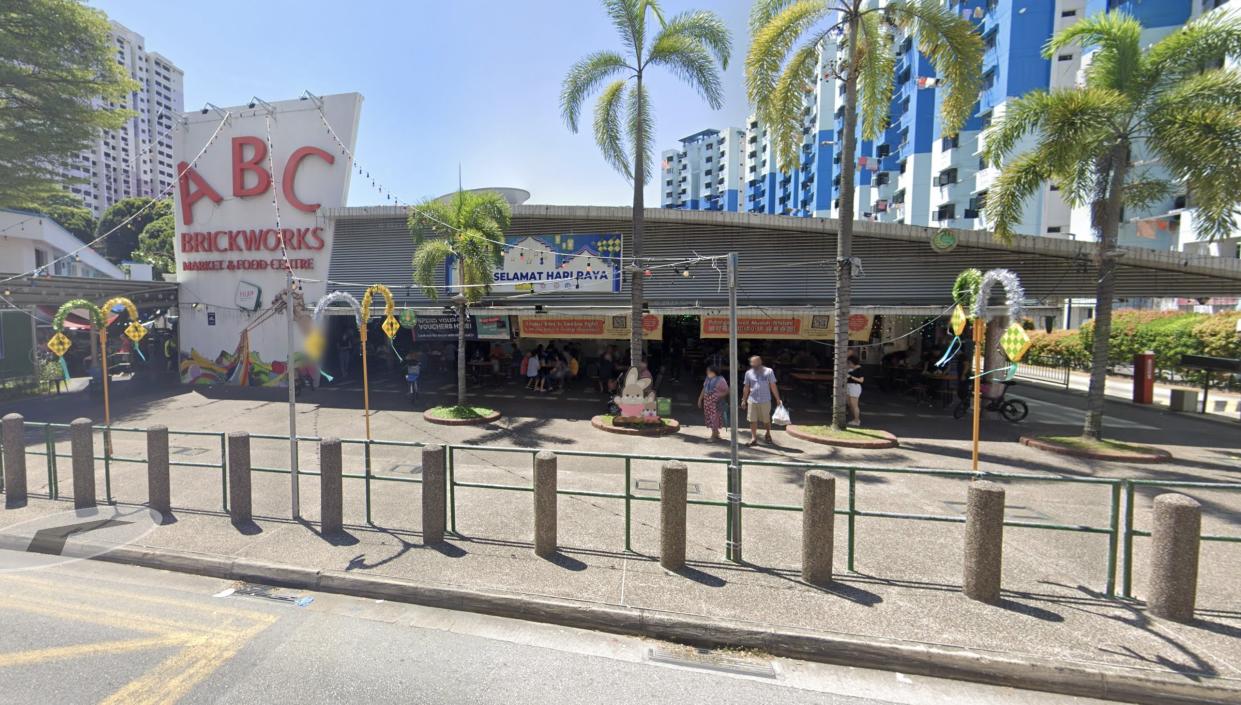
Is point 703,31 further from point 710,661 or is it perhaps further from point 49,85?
point 49,85

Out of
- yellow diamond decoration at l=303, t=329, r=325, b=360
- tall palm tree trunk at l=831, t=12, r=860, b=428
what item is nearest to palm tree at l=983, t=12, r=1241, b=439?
tall palm tree trunk at l=831, t=12, r=860, b=428

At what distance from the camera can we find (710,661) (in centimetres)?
420

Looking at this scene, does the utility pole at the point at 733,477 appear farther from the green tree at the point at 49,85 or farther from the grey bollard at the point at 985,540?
the green tree at the point at 49,85

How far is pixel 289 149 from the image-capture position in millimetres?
18859

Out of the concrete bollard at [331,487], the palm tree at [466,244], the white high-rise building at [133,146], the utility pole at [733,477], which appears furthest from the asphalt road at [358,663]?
the white high-rise building at [133,146]

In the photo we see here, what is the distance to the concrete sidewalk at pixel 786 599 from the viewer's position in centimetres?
399

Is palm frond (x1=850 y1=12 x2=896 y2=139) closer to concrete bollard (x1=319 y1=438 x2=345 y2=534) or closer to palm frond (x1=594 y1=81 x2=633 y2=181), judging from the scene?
palm frond (x1=594 y1=81 x2=633 y2=181)

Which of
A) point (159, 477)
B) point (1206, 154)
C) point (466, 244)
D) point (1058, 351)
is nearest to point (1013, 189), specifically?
point (1206, 154)

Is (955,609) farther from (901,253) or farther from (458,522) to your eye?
(901,253)

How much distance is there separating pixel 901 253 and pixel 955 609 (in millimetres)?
12962

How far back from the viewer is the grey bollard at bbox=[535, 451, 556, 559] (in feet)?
18.4

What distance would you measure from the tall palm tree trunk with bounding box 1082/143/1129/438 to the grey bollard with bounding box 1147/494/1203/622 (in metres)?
7.91

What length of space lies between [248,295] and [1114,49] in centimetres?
2459

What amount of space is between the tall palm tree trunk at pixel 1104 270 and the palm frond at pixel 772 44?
6.33 meters
